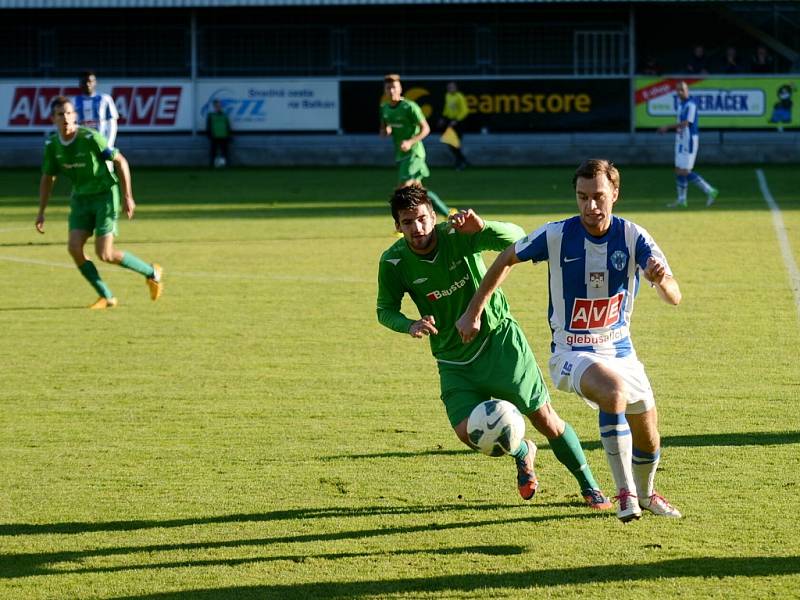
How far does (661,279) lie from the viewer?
18.5ft

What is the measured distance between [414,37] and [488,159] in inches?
172

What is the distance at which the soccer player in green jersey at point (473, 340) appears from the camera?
616 centimetres

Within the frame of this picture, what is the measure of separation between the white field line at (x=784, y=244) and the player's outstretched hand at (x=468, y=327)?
6684 millimetres

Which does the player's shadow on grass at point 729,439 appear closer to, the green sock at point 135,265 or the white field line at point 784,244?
the white field line at point 784,244

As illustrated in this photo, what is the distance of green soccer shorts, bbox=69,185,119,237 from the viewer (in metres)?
12.7

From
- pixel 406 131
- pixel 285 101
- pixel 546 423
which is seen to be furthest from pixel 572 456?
pixel 285 101

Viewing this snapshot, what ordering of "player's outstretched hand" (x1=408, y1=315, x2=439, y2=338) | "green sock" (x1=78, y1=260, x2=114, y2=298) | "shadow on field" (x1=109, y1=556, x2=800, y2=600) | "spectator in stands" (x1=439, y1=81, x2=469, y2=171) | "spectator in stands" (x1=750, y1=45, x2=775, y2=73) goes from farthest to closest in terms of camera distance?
"spectator in stands" (x1=750, y1=45, x2=775, y2=73) < "spectator in stands" (x1=439, y1=81, x2=469, y2=171) < "green sock" (x1=78, y1=260, x2=114, y2=298) < "player's outstretched hand" (x1=408, y1=315, x2=439, y2=338) < "shadow on field" (x1=109, y1=556, x2=800, y2=600)

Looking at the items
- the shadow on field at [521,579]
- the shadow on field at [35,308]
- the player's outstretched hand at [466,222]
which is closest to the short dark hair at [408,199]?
the player's outstretched hand at [466,222]

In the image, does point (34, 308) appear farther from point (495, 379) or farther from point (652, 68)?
point (652, 68)

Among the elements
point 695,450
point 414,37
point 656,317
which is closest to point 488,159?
point 414,37

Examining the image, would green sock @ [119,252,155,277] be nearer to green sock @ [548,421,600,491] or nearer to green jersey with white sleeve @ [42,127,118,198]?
green jersey with white sleeve @ [42,127,118,198]

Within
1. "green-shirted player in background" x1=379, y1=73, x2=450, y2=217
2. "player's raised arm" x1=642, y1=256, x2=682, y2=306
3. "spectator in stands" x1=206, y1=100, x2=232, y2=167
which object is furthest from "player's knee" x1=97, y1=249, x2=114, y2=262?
"spectator in stands" x1=206, y1=100, x2=232, y2=167

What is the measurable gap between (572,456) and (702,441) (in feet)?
5.22

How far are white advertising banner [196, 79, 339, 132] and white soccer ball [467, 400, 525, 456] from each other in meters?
28.7
